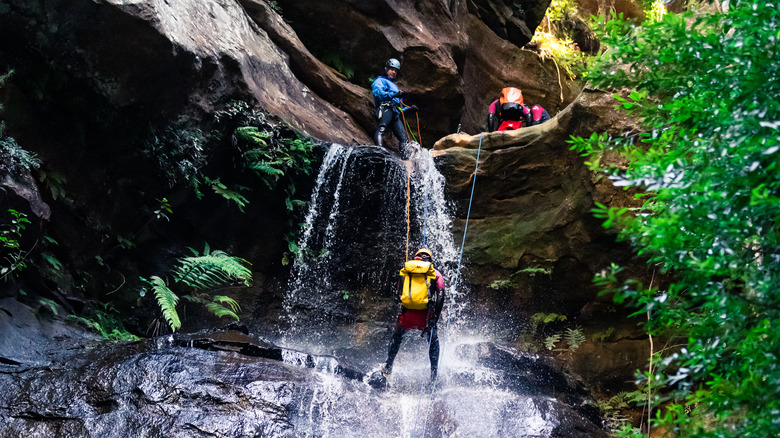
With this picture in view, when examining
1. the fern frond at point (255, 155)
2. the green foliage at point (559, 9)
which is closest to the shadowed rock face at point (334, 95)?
Answer: the fern frond at point (255, 155)

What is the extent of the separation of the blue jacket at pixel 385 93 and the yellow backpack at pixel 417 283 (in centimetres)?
536

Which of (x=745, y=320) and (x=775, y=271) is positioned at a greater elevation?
(x=775, y=271)

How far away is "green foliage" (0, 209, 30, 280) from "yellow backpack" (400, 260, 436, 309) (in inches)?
172

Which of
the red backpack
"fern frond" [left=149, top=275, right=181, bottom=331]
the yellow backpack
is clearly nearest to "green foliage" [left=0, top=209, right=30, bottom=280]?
"fern frond" [left=149, top=275, right=181, bottom=331]

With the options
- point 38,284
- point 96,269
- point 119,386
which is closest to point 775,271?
point 119,386

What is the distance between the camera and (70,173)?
24.4 feet

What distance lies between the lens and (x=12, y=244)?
6.02 meters

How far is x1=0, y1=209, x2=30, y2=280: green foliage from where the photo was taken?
6.08 meters

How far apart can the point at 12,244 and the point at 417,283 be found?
456 cm

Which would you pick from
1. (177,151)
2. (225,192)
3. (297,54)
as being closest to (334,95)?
(297,54)

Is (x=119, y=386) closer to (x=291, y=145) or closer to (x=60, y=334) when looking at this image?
(x=60, y=334)

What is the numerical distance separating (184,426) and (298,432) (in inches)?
40.4

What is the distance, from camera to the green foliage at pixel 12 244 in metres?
6.08

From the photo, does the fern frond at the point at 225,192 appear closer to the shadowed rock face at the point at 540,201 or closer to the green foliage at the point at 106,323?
the green foliage at the point at 106,323
